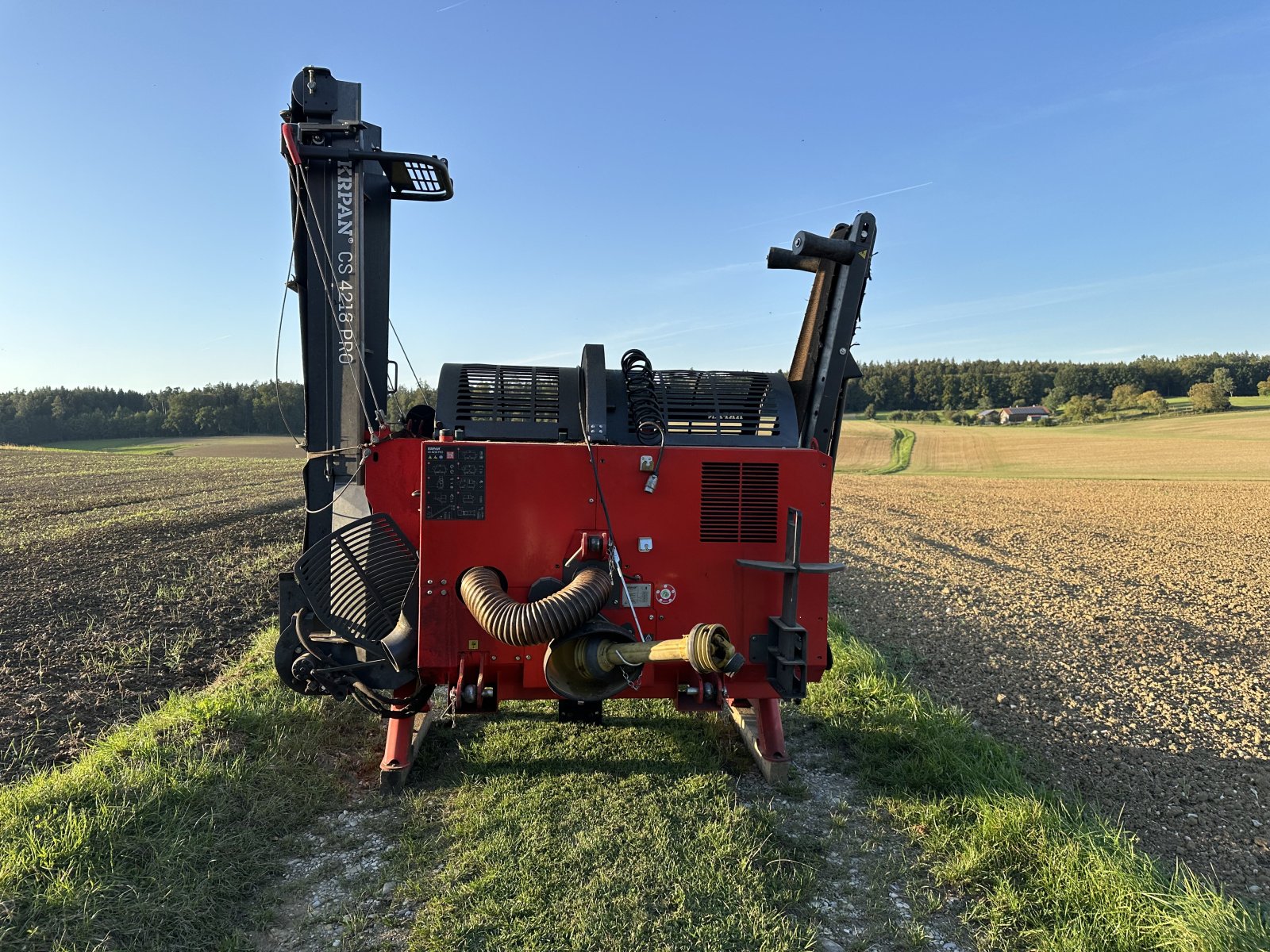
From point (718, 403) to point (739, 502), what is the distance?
2.30ft

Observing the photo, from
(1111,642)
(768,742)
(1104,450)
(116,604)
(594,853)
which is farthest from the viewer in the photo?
(1104,450)

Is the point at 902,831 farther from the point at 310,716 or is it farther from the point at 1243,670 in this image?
the point at 1243,670

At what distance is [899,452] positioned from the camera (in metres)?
44.7

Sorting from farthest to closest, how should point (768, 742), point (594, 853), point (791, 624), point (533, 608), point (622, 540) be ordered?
point (768, 742) < point (622, 540) < point (791, 624) < point (594, 853) < point (533, 608)

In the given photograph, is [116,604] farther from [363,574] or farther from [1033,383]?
[1033,383]

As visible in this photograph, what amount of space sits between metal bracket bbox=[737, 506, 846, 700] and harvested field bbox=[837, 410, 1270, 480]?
27.9 meters

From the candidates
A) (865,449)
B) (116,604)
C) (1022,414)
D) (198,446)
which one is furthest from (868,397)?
(116,604)

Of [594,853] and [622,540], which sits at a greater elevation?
[622,540]

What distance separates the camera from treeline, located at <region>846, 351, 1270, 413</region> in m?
74.5

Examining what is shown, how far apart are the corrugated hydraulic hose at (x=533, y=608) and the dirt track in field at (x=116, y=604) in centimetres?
320

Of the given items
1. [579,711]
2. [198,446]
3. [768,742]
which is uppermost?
[198,446]

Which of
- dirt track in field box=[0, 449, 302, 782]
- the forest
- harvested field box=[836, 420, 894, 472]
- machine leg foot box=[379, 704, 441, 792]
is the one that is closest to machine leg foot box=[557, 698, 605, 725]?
machine leg foot box=[379, 704, 441, 792]

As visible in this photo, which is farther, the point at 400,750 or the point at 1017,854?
the point at 400,750

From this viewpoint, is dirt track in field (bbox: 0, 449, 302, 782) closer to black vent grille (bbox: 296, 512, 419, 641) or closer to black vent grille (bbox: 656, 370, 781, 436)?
black vent grille (bbox: 296, 512, 419, 641)
